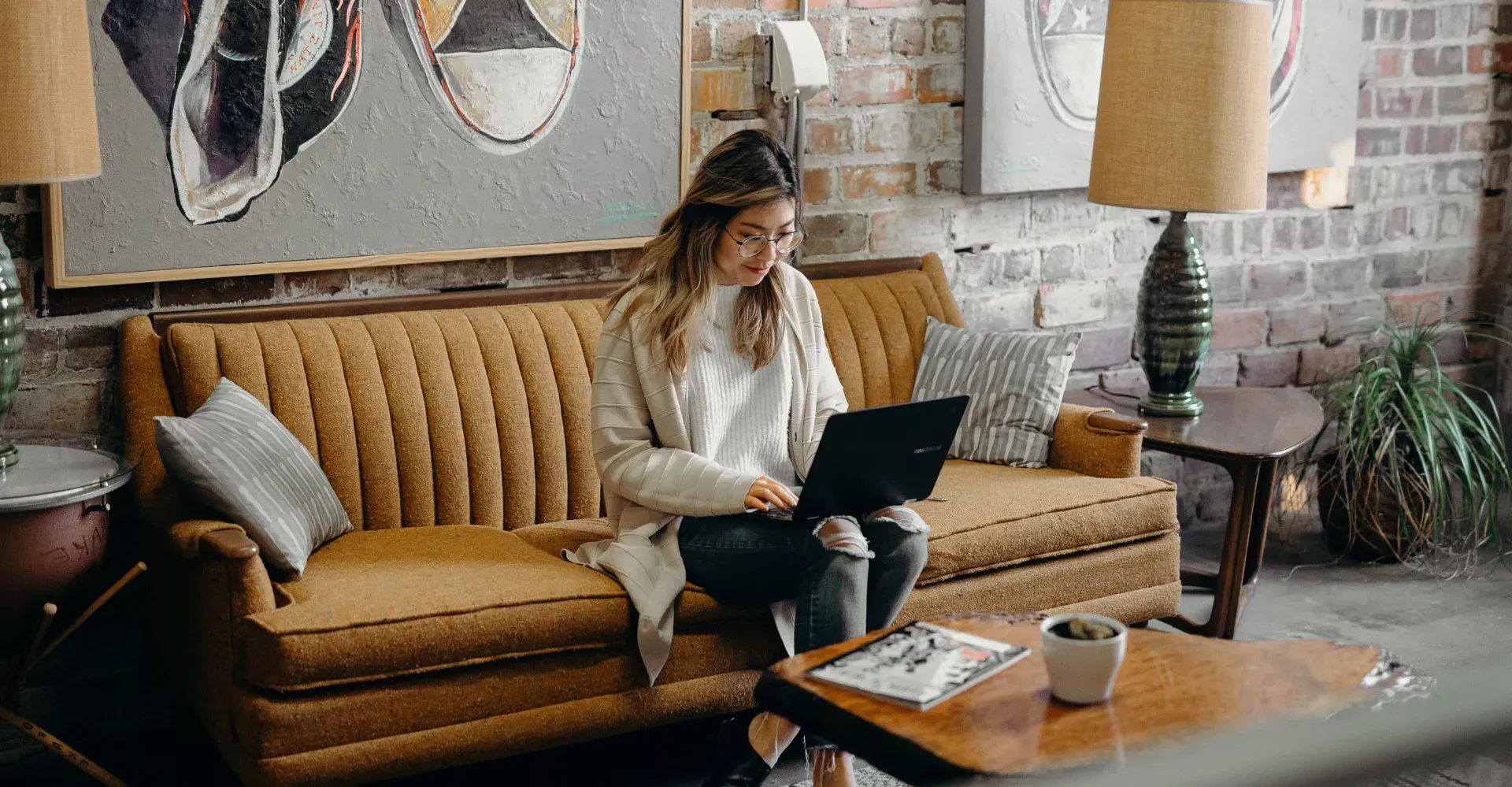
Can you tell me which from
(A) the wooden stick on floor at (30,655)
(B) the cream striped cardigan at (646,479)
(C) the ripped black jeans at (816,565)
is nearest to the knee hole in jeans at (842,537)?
Answer: (C) the ripped black jeans at (816,565)

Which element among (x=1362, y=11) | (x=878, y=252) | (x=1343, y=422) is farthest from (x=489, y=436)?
(x=1362, y=11)

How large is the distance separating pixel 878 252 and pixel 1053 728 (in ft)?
6.64

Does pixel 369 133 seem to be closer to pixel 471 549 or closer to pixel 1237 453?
pixel 471 549

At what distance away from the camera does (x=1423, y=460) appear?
3766mm

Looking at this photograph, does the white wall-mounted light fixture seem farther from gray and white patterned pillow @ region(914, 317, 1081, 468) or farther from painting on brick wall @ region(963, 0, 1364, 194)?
gray and white patterned pillow @ region(914, 317, 1081, 468)

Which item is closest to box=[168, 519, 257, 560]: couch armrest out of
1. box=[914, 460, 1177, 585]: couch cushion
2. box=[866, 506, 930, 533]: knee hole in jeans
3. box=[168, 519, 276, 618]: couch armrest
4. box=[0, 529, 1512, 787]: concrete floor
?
box=[168, 519, 276, 618]: couch armrest

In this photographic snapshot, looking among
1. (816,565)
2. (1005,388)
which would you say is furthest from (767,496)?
(1005,388)

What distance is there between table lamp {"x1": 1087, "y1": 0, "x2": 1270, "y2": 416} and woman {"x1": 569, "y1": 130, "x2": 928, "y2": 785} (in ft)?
3.56

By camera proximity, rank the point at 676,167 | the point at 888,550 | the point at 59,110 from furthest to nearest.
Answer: the point at 676,167, the point at 888,550, the point at 59,110

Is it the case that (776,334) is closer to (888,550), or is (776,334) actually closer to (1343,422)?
(888,550)

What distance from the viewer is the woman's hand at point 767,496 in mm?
2424

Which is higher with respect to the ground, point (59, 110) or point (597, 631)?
point (59, 110)

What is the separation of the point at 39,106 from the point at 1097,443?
215 cm

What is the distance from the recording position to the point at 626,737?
2844 mm
